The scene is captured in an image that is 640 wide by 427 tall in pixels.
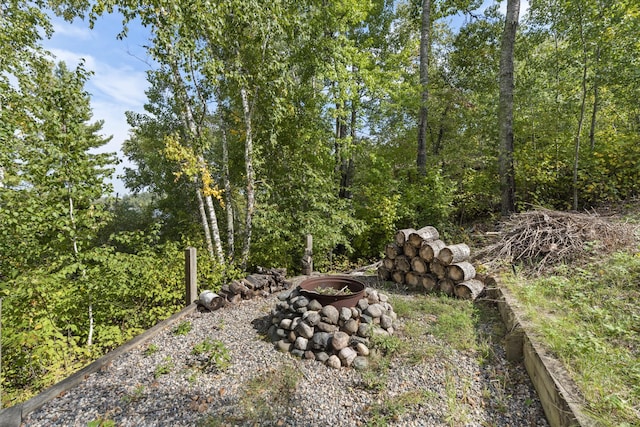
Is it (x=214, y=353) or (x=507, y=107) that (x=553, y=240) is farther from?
(x=214, y=353)

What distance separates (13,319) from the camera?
10.7 ft

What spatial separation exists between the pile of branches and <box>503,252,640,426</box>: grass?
37cm

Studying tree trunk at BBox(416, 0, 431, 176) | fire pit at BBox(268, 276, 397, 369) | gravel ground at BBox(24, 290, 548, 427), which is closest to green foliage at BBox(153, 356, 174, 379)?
gravel ground at BBox(24, 290, 548, 427)

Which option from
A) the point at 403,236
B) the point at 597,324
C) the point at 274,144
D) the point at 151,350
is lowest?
the point at 151,350

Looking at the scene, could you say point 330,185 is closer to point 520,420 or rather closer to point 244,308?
point 244,308

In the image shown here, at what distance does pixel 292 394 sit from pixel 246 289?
2709 millimetres

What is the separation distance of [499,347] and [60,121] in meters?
5.86

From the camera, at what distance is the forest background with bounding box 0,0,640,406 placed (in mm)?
3516

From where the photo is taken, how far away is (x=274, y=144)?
6.64 m

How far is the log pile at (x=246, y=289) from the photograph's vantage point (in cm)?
469

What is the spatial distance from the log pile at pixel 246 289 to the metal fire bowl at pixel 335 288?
55.8 inches

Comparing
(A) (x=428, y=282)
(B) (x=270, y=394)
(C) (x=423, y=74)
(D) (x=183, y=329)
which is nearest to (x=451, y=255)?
(A) (x=428, y=282)

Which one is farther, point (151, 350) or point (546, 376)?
point (151, 350)

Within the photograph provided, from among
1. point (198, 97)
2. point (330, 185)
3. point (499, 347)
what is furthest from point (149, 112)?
point (499, 347)
